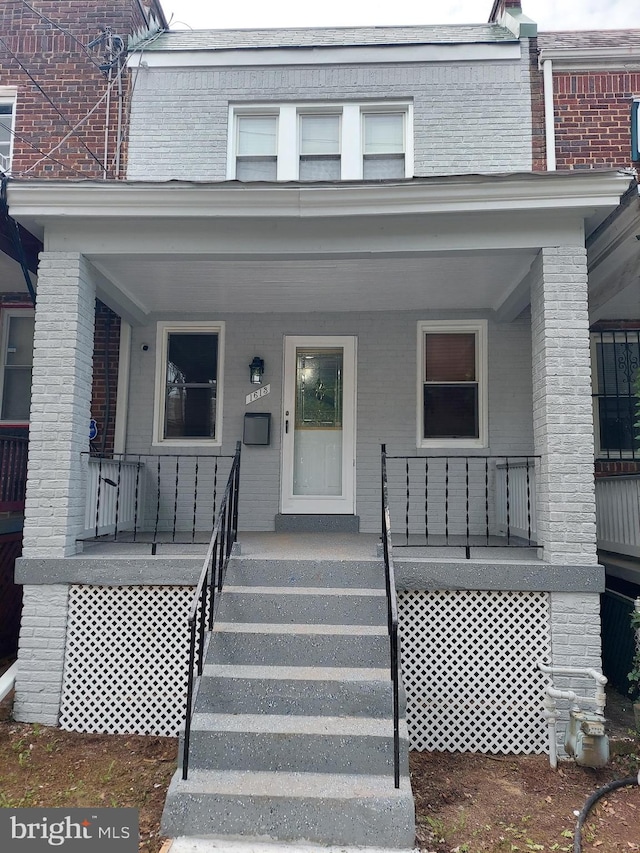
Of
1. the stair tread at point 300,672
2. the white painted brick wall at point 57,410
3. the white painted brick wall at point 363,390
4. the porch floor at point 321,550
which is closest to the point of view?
the stair tread at point 300,672

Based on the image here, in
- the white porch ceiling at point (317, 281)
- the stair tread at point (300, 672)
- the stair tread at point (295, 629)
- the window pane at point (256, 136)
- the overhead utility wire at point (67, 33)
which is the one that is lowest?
the stair tread at point (300, 672)

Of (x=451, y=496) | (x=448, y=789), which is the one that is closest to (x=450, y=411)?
(x=451, y=496)

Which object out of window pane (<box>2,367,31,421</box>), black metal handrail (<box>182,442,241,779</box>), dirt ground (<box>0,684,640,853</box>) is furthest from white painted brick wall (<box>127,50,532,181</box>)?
dirt ground (<box>0,684,640,853</box>)

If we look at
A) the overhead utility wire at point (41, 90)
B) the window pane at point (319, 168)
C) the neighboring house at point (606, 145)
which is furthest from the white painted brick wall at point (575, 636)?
the overhead utility wire at point (41, 90)

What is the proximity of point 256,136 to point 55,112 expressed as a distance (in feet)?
7.79

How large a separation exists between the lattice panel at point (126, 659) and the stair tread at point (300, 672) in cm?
75

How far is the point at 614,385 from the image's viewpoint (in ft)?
21.7

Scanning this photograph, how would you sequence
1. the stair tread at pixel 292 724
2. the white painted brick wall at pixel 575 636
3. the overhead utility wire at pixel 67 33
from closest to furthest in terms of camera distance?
the stair tread at pixel 292 724 → the white painted brick wall at pixel 575 636 → the overhead utility wire at pixel 67 33

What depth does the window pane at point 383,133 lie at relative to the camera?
6535 mm

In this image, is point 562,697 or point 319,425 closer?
point 562,697

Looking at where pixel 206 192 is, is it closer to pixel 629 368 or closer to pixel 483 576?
pixel 483 576

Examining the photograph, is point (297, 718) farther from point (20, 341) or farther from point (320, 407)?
point (20, 341)

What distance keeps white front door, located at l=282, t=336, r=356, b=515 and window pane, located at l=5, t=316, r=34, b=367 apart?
9.97 ft

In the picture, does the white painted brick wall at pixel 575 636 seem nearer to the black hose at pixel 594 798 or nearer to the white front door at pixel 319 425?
the black hose at pixel 594 798
